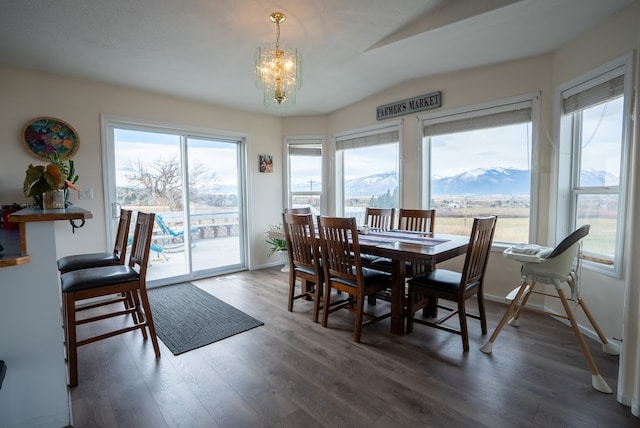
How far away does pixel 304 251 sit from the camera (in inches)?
110

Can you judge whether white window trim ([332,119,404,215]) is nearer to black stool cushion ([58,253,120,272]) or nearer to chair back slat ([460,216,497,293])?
chair back slat ([460,216,497,293])

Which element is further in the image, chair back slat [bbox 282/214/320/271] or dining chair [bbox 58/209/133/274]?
chair back slat [bbox 282/214/320/271]

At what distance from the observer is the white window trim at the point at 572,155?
2111mm

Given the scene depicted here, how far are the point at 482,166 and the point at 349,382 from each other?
8.65ft

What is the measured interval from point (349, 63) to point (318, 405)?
3.04 metres

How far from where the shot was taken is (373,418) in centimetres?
159

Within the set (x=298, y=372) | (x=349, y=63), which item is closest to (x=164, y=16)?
(x=349, y=63)

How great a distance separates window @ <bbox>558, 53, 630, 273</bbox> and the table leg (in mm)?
1489

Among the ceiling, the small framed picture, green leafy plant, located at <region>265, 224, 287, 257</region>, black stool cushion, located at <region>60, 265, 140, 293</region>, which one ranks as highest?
the ceiling

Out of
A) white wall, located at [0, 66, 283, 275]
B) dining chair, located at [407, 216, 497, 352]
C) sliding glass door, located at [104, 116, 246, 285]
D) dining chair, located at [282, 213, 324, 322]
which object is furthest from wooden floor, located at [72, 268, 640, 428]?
sliding glass door, located at [104, 116, 246, 285]

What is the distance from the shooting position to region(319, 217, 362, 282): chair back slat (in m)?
2.31

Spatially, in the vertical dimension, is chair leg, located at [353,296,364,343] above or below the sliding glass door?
below

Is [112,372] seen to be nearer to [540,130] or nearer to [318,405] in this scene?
[318,405]

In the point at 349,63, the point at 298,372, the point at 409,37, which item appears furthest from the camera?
the point at 349,63
